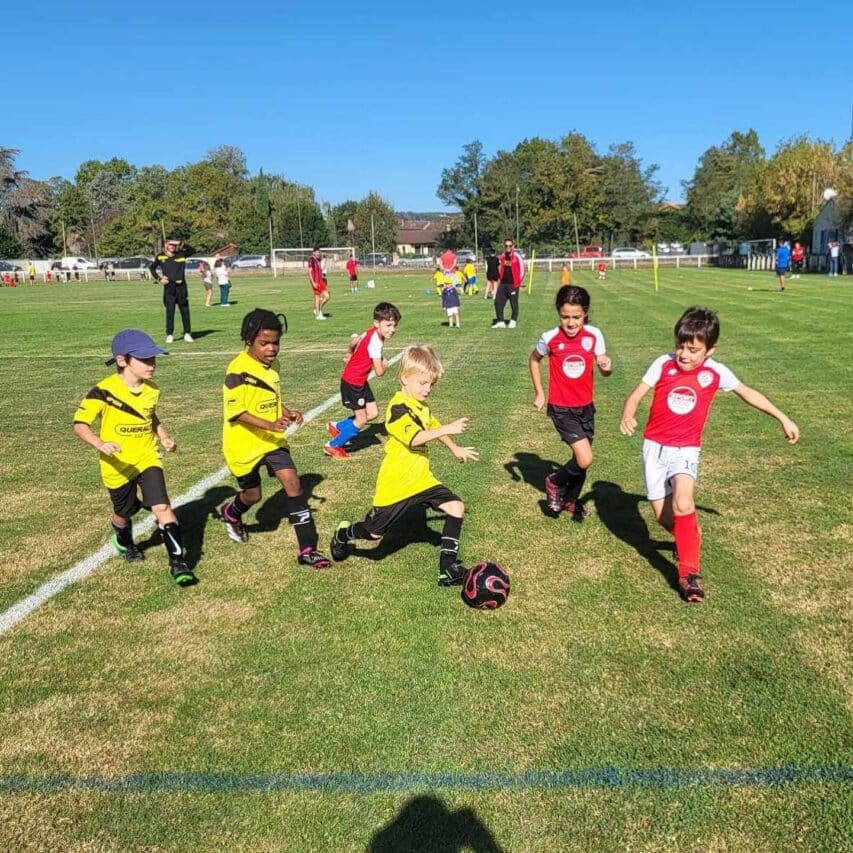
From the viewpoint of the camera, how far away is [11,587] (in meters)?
4.90

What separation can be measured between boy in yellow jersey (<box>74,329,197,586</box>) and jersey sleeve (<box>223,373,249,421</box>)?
1.41ft

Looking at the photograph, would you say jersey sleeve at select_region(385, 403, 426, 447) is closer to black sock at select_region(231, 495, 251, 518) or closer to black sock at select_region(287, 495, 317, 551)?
black sock at select_region(287, 495, 317, 551)

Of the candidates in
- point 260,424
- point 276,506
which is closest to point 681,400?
point 260,424

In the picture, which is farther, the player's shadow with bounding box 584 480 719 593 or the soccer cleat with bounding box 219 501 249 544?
the soccer cleat with bounding box 219 501 249 544

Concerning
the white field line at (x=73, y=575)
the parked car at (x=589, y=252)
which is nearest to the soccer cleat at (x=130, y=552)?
the white field line at (x=73, y=575)

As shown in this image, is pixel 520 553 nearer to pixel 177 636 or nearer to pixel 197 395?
pixel 177 636

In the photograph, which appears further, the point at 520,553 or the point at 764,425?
the point at 764,425

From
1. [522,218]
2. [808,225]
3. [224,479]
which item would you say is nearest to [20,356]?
[224,479]

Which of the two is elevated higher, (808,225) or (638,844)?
(808,225)

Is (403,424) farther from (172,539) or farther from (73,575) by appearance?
(73,575)

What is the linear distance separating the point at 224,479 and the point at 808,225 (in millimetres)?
59390

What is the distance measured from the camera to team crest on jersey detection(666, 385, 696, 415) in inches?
186

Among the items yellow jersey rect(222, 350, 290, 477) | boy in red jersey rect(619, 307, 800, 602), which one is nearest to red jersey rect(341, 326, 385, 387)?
yellow jersey rect(222, 350, 290, 477)

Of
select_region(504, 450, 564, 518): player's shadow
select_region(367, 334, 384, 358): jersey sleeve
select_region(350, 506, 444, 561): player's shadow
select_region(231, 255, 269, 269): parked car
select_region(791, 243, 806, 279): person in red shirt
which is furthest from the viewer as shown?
select_region(231, 255, 269, 269): parked car
